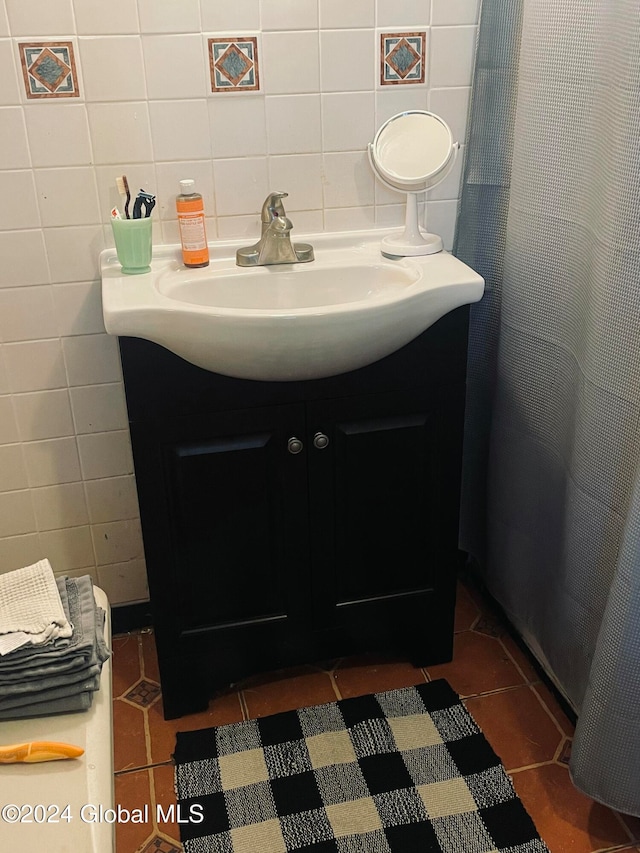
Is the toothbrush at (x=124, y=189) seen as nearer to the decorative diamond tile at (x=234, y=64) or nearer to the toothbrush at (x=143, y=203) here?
the toothbrush at (x=143, y=203)

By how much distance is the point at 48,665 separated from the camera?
1.09 metres

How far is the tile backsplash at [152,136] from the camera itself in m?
1.54

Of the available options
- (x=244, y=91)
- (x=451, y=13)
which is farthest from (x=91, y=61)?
(x=451, y=13)

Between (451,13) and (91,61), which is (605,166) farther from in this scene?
(91,61)

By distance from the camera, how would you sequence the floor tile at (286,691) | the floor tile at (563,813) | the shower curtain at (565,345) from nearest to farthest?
1. the shower curtain at (565,345)
2. the floor tile at (563,813)
3. the floor tile at (286,691)

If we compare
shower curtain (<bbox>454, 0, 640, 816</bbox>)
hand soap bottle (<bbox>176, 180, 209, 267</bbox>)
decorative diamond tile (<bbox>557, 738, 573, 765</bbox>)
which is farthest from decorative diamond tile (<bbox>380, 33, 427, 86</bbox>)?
decorative diamond tile (<bbox>557, 738, 573, 765</bbox>)

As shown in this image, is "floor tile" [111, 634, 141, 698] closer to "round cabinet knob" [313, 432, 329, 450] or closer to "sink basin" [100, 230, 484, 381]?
"round cabinet knob" [313, 432, 329, 450]

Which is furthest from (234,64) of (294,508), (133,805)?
(133,805)

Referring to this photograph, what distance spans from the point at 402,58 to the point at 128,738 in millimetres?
1484

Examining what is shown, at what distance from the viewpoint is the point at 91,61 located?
5.05 feet

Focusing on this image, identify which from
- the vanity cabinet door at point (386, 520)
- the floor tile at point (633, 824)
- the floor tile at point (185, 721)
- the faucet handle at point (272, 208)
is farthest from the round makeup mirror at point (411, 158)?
the floor tile at point (633, 824)

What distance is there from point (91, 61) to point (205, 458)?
2.49 feet

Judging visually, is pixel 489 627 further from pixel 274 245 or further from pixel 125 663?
pixel 274 245

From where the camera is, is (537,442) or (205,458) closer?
(205,458)
